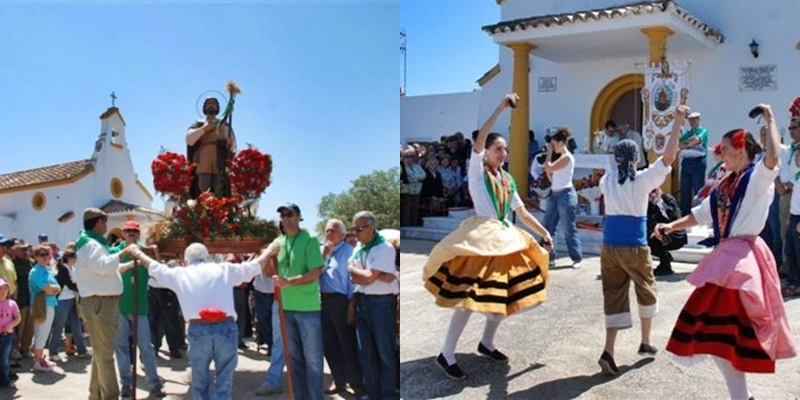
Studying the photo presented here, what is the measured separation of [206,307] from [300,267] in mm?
729

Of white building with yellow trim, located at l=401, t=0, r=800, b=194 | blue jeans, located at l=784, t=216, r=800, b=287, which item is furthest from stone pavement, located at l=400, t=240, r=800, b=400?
white building with yellow trim, located at l=401, t=0, r=800, b=194

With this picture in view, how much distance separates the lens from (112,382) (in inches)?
206

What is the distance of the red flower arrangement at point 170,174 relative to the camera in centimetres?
547

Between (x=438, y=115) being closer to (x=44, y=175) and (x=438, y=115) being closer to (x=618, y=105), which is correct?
(x=618, y=105)

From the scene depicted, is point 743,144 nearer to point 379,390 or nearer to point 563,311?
point 563,311

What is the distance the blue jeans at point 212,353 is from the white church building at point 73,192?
8856 mm

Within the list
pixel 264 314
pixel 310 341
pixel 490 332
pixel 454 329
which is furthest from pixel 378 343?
pixel 264 314

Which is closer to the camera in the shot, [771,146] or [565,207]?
[771,146]

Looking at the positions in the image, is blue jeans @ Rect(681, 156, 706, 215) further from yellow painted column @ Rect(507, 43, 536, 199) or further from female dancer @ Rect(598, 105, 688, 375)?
female dancer @ Rect(598, 105, 688, 375)

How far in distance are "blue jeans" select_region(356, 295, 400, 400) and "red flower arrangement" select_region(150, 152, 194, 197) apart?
68.3 inches

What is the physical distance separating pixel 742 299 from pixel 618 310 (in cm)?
82

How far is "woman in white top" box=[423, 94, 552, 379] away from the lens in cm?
369

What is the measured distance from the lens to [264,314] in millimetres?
7039

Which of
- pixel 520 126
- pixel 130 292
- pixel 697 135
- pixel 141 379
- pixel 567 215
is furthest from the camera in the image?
pixel 520 126
